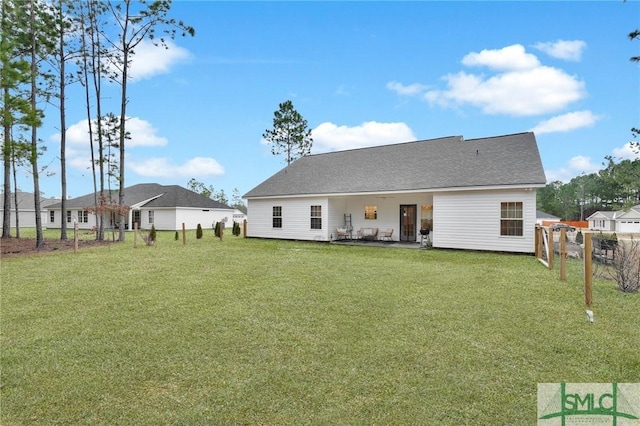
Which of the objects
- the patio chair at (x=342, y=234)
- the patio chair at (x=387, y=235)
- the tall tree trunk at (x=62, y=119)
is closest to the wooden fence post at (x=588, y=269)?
the patio chair at (x=387, y=235)

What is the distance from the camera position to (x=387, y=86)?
18.6 m

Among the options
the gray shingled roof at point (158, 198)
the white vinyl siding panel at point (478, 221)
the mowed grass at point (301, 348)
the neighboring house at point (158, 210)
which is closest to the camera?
the mowed grass at point (301, 348)

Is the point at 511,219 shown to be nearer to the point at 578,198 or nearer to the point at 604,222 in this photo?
the point at 604,222

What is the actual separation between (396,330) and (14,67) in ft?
53.0

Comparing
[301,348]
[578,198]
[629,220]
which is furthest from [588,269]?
[578,198]

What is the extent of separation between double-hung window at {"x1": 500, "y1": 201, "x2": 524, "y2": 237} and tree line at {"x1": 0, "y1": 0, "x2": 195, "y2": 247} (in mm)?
17671

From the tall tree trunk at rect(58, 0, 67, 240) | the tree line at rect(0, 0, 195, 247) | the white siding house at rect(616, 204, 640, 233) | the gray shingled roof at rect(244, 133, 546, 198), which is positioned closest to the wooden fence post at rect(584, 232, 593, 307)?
the gray shingled roof at rect(244, 133, 546, 198)

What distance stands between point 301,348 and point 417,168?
43.8ft

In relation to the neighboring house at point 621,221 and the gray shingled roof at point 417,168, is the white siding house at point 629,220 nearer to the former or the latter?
the neighboring house at point 621,221

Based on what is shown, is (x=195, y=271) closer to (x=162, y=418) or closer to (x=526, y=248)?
(x=162, y=418)

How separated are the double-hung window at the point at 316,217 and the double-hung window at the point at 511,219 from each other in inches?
320

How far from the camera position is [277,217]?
60.4 feet

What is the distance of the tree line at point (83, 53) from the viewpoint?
15.6 meters

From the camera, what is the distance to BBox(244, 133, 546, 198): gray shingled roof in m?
13.0
